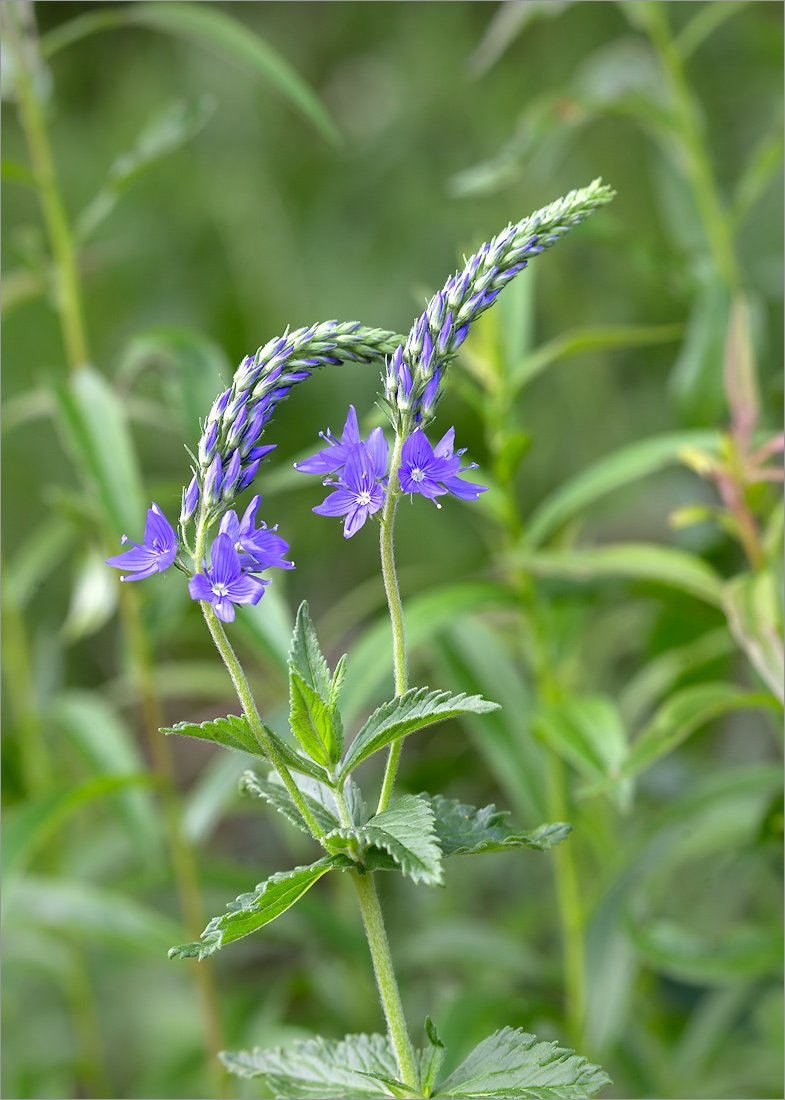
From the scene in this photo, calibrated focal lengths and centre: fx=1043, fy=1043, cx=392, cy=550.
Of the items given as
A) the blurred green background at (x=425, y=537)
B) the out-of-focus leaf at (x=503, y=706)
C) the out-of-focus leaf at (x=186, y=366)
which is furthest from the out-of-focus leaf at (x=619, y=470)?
the out-of-focus leaf at (x=186, y=366)

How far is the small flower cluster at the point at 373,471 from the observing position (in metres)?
0.48

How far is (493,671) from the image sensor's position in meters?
1.17

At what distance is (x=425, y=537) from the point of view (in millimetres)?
2238

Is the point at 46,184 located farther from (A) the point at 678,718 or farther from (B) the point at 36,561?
(A) the point at 678,718

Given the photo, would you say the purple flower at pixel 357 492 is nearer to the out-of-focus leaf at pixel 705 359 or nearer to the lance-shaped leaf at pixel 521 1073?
the lance-shaped leaf at pixel 521 1073

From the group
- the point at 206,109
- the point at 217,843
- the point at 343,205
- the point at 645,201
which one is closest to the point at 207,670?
the point at 206,109

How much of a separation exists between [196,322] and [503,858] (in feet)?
4.86

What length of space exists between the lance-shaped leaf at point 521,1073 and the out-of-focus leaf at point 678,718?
334mm

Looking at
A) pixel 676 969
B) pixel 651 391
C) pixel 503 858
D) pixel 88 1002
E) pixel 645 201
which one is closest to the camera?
pixel 676 969

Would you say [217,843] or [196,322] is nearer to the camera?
[217,843]

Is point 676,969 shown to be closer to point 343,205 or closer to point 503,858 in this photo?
point 503,858

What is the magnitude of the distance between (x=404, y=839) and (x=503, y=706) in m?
0.70

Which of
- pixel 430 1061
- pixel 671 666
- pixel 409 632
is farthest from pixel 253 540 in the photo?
pixel 671 666

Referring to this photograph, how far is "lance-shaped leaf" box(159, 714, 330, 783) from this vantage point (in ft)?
1.50
